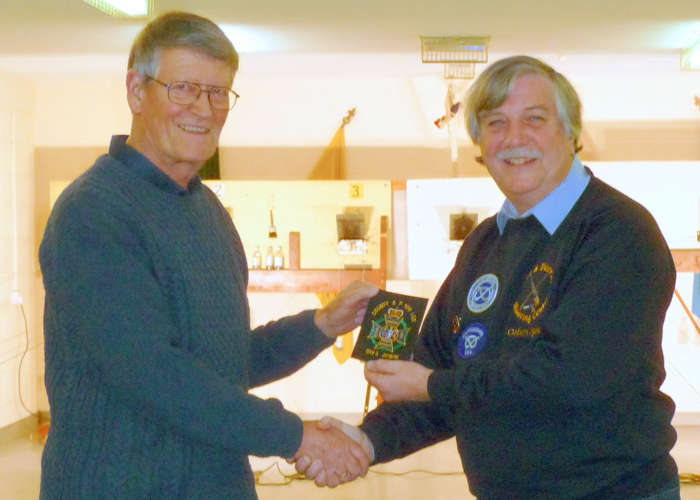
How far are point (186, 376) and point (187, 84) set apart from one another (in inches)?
23.9

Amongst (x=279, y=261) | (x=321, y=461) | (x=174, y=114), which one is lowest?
(x=321, y=461)

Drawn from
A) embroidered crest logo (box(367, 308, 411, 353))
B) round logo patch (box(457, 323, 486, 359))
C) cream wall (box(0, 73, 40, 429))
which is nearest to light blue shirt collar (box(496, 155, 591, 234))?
round logo patch (box(457, 323, 486, 359))

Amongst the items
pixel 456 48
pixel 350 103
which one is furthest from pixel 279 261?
pixel 456 48

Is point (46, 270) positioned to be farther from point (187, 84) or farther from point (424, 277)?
point (424, 277)

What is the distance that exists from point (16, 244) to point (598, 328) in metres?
4.78

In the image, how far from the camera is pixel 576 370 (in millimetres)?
1294

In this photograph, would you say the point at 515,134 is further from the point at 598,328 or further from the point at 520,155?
the point at 598,328

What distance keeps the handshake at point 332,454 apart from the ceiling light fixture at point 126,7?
250cm

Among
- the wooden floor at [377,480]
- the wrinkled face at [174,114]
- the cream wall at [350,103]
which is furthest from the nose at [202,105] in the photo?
the cream wall at [350,103]

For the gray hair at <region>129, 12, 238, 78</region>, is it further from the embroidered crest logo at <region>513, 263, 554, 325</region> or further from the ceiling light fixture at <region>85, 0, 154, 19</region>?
the ceiling light fixture at <region>85, 0, 154, 19</region>

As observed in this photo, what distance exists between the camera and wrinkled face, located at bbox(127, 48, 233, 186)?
1420mm

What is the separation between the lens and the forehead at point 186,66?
55.6 inches

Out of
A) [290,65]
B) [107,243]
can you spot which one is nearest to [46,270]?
[107,243]

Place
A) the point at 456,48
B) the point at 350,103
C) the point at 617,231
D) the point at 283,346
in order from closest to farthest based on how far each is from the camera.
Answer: the point at 617,231 < the point at 283,346 < the point at 456,48 < the point at 350,103
